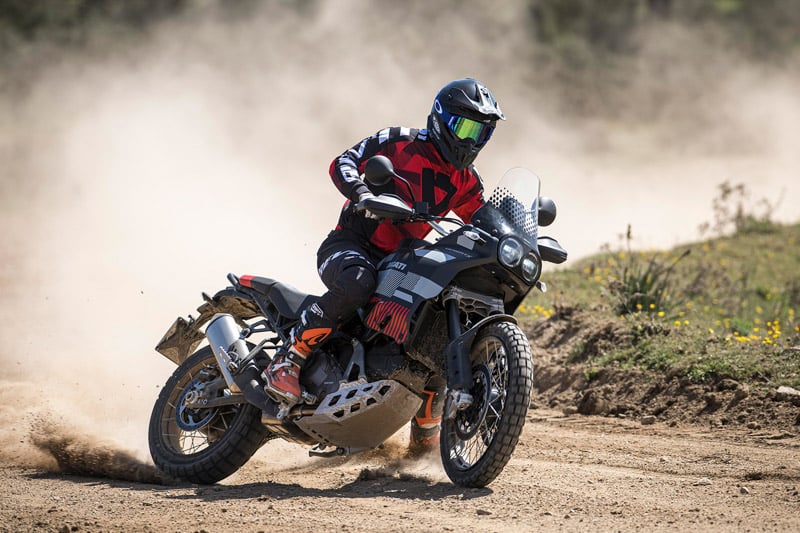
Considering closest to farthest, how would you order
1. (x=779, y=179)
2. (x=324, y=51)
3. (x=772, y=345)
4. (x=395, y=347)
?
1. (x=395, y=347)
2. (x=772, y=345)
3. (x=779, y=179)
4. (x=324, y=51)

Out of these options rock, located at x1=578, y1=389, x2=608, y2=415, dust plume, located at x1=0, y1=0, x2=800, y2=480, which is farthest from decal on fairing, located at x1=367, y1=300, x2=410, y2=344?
rock, located at x1=578, y1=389, x2=608, y2=415

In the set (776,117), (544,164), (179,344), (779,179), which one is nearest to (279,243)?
(179,344)

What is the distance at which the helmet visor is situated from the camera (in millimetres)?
6637

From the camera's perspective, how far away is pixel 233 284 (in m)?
7.80

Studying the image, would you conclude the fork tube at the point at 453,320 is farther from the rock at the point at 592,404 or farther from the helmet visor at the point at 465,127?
the rock at the point at 592,404

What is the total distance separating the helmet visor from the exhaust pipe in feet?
6.91

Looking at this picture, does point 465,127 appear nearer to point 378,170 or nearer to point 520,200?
point 520,200

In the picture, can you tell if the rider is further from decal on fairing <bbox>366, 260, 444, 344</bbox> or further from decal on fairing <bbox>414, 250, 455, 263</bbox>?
decal on fairing <bbox>414, 250, 455, 263</bbox>

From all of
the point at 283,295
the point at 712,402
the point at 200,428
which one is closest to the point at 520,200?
the point at 283,295

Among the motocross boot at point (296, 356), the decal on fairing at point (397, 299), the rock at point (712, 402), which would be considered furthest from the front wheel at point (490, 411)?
the rock at point (712, 402)

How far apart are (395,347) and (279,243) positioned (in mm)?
8713

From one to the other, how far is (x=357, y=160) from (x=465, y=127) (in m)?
0.75

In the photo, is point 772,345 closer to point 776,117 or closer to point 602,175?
point 602,175

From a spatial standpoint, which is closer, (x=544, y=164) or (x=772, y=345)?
(x=772, y=345)
